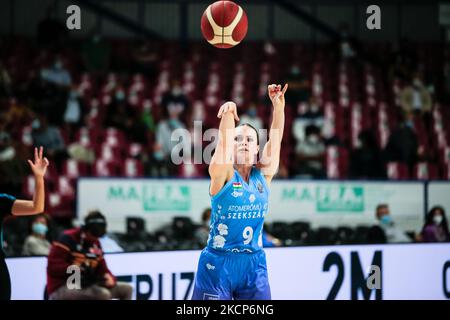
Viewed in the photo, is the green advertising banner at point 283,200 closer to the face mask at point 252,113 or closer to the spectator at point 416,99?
the face mask at point 252,113

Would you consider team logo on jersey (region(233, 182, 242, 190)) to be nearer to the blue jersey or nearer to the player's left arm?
the blue jersey

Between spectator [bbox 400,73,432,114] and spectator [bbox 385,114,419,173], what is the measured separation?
2426mm

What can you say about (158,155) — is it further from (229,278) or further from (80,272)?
(229,278)

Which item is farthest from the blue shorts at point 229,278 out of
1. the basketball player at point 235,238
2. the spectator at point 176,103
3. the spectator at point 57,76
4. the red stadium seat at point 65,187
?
the spectator at point 57,76

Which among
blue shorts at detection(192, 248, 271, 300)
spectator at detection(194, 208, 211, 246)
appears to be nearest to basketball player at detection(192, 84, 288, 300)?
blue shorts at detection(192, 248, 271, 300)

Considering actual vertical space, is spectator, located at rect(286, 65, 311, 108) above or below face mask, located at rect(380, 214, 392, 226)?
→ above

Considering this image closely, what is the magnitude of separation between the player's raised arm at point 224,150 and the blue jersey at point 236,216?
63 mm

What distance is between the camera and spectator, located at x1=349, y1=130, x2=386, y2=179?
1379 cm

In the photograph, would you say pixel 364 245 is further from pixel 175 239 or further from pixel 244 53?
pixel 244 53

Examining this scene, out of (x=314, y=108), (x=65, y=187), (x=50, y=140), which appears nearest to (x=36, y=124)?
(x=50, y=140)

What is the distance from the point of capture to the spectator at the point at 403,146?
46.7ft

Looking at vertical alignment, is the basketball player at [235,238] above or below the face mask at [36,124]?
below

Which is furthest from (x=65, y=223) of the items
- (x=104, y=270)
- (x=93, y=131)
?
(x=104, y=270)

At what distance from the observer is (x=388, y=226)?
11789 mm
